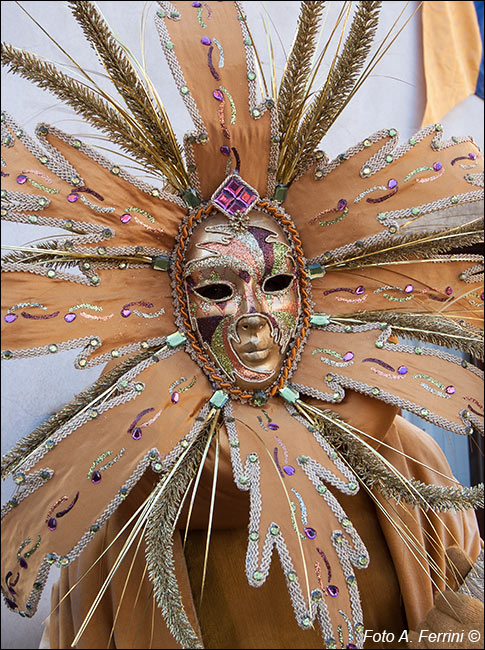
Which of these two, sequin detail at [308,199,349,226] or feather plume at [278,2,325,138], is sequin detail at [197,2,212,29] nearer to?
feather plume at [278,2,325,138]

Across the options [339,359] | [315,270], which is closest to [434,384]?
[339,359]

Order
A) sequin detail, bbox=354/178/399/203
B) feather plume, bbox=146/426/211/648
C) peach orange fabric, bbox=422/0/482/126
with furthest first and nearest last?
peach orange fabric, bbox=422/0/482/126
sequin detail, bbox=354/178/399/203
feather plume, bbox=146/426/211/648

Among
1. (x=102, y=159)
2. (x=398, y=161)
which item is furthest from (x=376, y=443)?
(x=102, y=159)

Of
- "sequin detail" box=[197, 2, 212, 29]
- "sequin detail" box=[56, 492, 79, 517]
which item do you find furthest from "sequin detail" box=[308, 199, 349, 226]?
"sequin detail" box=[56, 492, 79, 517]

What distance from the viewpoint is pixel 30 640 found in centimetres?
128

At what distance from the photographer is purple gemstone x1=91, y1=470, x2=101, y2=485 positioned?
0.78 m

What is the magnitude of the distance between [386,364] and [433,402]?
3.3 inches

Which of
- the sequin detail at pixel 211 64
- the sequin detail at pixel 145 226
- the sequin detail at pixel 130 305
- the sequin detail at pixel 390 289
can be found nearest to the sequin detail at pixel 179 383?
the sequin detail at pixel 130 305

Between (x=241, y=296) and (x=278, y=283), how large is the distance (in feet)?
0.23

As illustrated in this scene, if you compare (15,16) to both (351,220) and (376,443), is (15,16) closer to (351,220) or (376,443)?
(351,220)

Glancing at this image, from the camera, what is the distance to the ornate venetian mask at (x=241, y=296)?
2.90ft

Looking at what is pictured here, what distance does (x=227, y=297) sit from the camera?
0.89m

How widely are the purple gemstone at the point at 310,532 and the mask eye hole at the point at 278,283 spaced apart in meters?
0.33

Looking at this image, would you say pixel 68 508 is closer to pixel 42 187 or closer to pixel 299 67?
pixel 42 187
